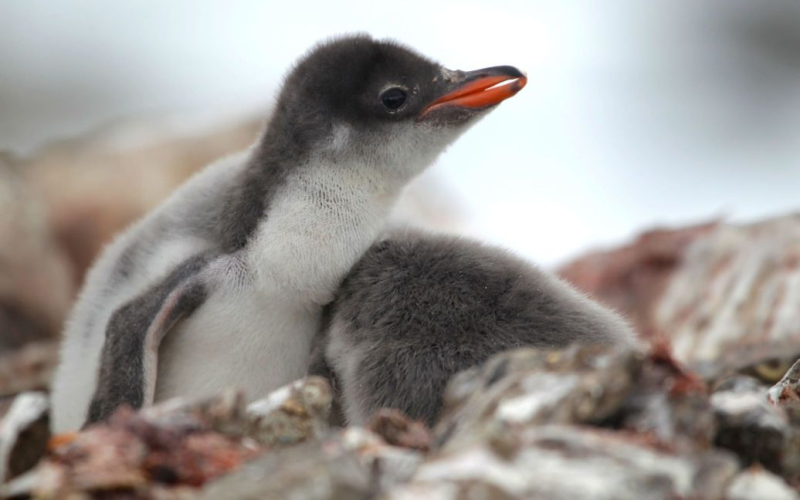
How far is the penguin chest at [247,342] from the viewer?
4.28 metres

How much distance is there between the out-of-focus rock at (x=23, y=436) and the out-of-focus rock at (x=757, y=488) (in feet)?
5.88

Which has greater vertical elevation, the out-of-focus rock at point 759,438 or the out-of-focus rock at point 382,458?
the out-of-focus rock at point 759,438

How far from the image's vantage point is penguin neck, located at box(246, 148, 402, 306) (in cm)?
420

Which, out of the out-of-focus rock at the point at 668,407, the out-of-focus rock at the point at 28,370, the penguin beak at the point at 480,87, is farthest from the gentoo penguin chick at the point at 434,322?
the out-of-focus rock at the point at 28,370

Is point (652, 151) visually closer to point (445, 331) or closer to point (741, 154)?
point (741, 154)

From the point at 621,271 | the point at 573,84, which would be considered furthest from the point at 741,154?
the point at 621,271

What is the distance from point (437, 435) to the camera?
259cm

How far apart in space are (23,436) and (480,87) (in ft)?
6.68

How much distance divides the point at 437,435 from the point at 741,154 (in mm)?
12468

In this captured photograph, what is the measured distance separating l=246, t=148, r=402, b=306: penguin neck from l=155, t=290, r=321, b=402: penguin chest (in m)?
0.08

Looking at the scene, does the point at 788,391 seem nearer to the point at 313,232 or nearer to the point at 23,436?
the point at 313,232

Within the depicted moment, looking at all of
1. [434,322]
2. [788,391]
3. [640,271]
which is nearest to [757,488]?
[788,391]

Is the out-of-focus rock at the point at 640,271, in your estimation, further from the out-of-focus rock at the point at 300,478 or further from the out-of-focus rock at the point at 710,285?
the out-of-focus rock at the point at 300,478

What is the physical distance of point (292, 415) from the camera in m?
2.85
